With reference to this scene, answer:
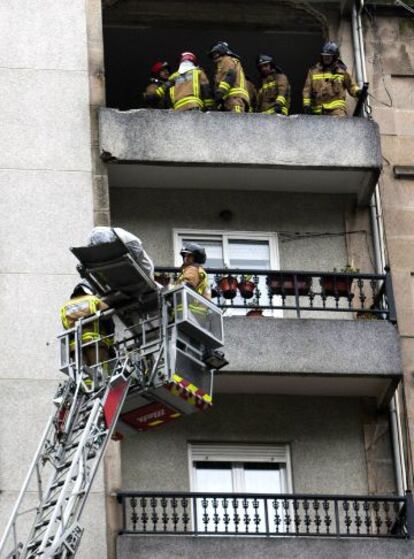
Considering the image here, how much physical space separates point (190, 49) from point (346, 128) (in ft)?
12.6

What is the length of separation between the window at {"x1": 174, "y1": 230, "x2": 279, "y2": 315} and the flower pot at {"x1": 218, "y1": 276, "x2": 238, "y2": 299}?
1.07 meters

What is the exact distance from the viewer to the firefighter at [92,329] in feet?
96.6

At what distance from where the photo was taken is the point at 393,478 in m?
33.3

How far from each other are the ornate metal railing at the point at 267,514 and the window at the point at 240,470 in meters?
0.21

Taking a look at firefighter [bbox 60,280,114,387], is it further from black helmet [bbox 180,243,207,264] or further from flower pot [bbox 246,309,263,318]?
flower pot [bbox 246,309,263,318]

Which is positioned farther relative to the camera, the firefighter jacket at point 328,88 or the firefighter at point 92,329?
the firefighter jacket at point 328,88

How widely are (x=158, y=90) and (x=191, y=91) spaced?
2.55ft

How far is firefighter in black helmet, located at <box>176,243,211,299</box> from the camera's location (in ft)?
99.7

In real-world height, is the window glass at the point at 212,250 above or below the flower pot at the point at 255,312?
above

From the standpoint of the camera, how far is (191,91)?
114 feet

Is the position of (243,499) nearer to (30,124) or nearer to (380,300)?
(380,300)

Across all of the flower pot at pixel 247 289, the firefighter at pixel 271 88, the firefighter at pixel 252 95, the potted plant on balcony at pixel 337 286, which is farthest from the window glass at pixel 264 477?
the firefighter at pixel 252 95

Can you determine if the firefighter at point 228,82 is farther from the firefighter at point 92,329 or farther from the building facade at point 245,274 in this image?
the firefighter at point 92,329

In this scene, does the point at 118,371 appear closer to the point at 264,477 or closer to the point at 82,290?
the point at 82,290
